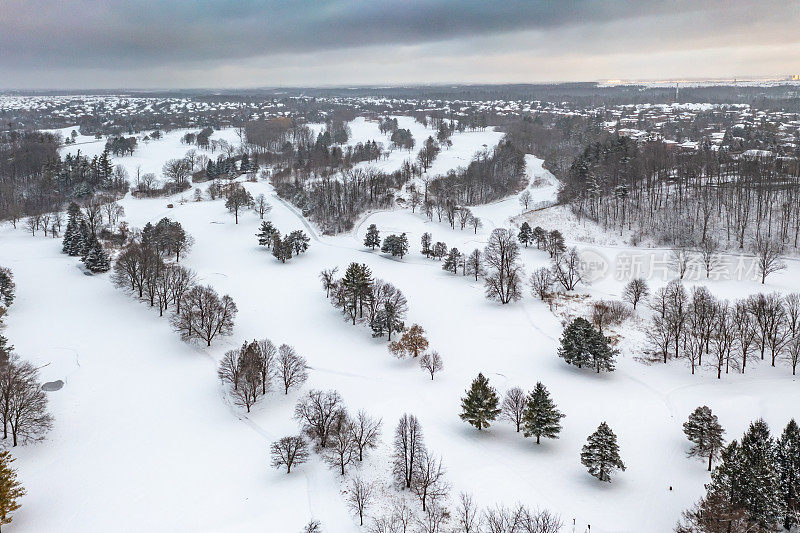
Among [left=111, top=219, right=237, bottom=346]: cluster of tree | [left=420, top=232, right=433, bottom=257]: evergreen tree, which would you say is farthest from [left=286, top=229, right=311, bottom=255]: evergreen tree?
[left=420, top=232, right=433, bottom=257]: evergreen tree

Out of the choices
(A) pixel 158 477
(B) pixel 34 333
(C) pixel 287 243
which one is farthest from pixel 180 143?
(A) pixel 158 477

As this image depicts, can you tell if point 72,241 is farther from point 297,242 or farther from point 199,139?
point 199,139

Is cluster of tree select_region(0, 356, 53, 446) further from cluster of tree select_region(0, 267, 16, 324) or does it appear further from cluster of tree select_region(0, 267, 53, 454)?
cluster of tree select_region(0, 267, 16, 324)

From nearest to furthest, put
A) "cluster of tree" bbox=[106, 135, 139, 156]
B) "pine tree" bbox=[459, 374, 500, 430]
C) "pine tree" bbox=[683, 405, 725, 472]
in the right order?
"pine tree" bbox=[683, 405, 725, 472] < "pine tree" bbox=[459, 374, 500, 430] < "cluster of tree" bbox=[106, 135, 139, 156]

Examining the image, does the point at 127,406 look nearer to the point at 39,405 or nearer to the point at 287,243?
the point at 39,405

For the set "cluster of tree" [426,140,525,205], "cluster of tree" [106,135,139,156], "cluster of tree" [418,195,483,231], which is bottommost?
"cluster of tree" [418,195,483,231]

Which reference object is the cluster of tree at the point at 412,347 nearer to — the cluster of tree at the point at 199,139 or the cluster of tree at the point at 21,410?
the cluster of tree at the point at 21,410

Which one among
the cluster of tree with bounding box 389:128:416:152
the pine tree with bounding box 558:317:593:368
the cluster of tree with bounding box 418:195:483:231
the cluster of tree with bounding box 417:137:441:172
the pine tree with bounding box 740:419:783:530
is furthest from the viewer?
the cluster of tree with bounding box 389:128:416:152
